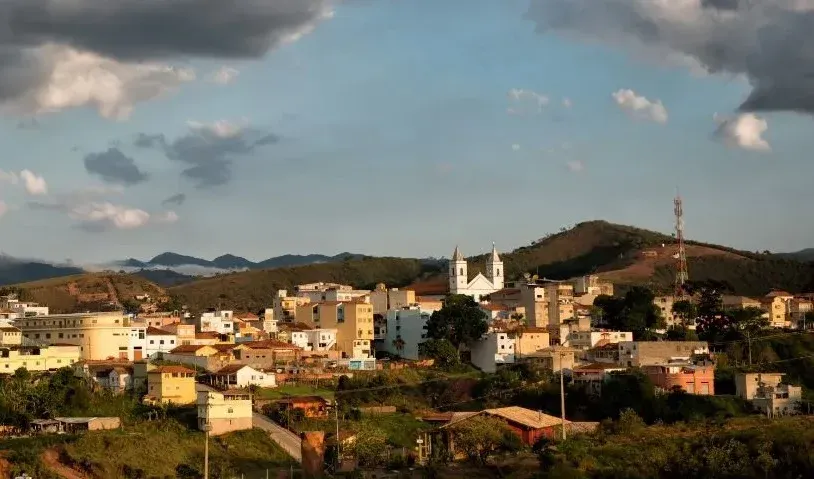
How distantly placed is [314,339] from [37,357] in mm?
15252

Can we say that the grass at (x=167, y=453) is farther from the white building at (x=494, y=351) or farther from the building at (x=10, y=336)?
the white building at (x=494, y=351)

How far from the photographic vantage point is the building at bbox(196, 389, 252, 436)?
147ft

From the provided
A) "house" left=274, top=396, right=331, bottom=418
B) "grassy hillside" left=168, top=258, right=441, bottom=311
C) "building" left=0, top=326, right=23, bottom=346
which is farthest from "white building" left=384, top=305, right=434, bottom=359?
"grassy hillside" left=168, top=258, right=441, bottom=311

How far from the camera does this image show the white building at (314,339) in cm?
6161

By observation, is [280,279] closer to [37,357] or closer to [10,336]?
[10,336]

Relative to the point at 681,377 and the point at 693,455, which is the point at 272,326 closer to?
the point at 681,377

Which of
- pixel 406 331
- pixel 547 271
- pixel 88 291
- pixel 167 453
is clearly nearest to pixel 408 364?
pixel 406 331

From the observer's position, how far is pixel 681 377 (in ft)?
169

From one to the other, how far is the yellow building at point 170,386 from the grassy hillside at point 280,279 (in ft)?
152

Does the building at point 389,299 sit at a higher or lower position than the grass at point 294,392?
higher

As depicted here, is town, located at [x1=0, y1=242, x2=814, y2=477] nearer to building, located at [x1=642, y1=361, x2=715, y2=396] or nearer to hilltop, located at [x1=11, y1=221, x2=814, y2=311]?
building, located at [x1=642, y1=361, x2=715, y2=396]

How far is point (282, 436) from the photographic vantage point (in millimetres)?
45344

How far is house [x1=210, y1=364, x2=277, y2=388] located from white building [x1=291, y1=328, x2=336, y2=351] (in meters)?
9.20

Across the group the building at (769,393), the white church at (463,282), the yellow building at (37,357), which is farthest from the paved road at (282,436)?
the white church at (463,282)
